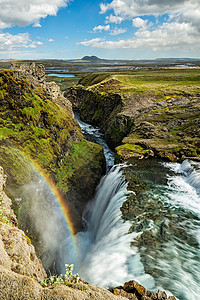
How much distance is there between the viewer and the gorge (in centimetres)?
1242

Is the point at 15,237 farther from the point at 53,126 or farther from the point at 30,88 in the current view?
the point at 30,88

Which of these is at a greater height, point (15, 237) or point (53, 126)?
point (53, 126)

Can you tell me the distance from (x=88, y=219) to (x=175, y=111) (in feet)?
135

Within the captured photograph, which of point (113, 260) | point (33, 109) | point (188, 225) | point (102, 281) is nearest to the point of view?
point (102, 281)

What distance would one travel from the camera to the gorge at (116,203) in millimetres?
12422

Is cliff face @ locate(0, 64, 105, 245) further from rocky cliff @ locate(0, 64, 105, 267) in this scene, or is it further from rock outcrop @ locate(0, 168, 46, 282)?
rock outcrop @ locate(0, 168, 46, 282)

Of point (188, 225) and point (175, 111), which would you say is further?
point (175, 111)

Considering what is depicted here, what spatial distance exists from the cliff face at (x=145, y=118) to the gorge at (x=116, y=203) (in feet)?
1.24

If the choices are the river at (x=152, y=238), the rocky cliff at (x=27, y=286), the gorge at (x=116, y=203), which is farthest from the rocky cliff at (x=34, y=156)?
the rocky cliff at (x=27, y=286)

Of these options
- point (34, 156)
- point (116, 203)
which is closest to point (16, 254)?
point (116, 203)

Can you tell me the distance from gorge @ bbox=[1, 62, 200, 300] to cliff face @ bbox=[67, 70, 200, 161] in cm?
38

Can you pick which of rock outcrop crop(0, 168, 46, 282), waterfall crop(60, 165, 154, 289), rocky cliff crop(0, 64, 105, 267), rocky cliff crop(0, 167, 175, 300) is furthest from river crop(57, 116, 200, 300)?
rock outcrop crop(0, 168, 46, 282)

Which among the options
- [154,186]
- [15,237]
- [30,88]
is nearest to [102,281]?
[15,237]

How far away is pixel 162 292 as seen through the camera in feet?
30.8
